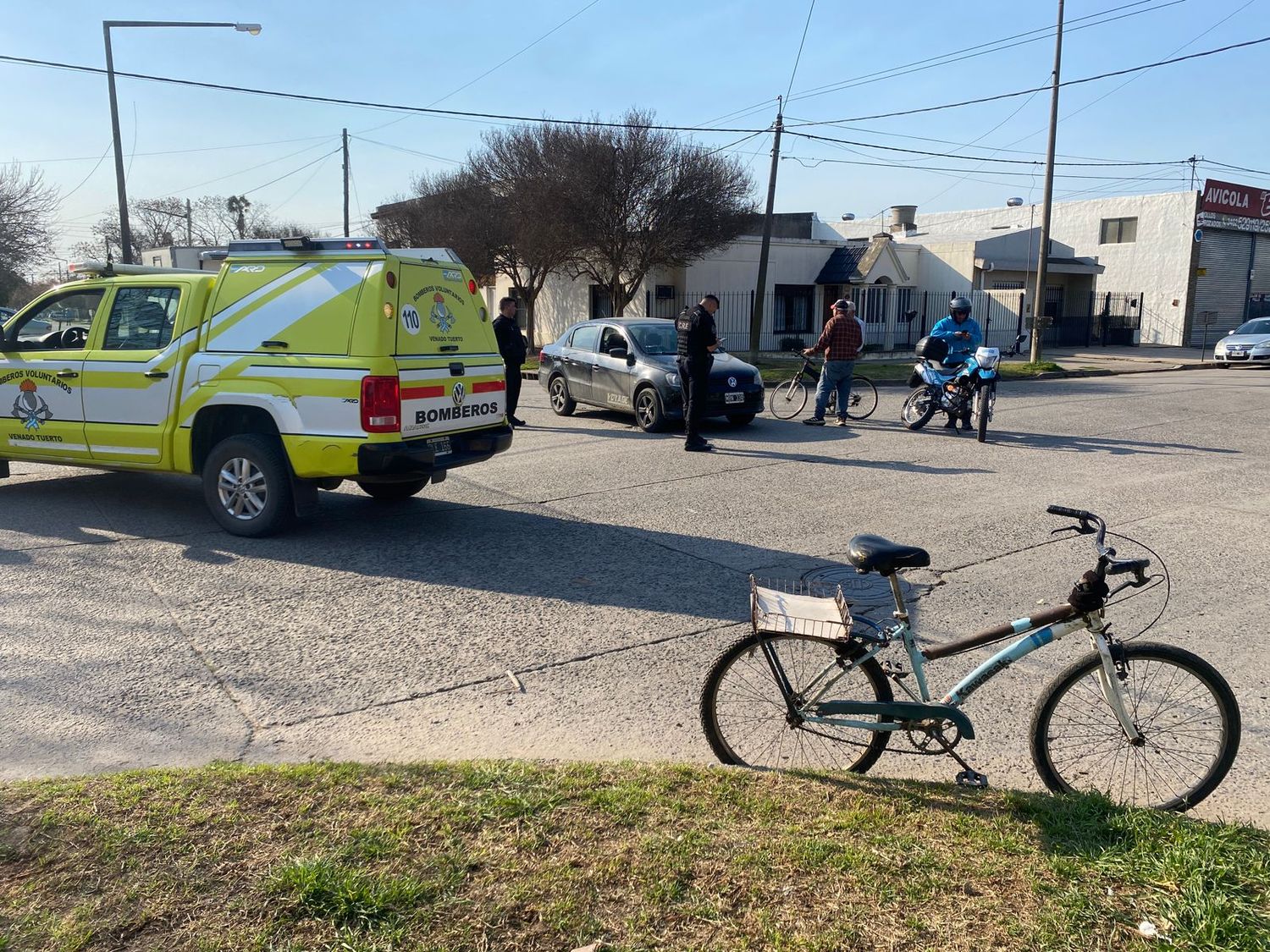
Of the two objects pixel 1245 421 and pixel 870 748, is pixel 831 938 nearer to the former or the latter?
pixel 870 748

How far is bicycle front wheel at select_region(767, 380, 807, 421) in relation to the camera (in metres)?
15.8

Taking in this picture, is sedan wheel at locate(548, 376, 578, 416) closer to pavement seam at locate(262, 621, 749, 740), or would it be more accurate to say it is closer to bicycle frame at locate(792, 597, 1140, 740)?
pavement seam at locate(262, 621, 749, 740)

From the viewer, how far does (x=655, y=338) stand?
14.8 metres

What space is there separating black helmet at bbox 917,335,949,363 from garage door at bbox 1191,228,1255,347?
33.2 metres

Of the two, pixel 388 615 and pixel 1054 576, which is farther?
pixel 1054 576

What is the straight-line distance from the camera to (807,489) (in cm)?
978

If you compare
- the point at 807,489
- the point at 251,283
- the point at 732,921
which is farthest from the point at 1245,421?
the point at 732,921

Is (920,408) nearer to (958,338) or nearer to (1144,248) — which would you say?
(958,338)

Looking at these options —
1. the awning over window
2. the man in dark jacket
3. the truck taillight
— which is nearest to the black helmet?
the man in dark jacket

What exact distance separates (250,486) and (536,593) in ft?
9.21

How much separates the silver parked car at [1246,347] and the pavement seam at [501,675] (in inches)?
1163

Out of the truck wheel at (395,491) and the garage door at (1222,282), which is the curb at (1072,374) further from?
the garage door at (1222,282)

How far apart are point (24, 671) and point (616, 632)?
122 inches

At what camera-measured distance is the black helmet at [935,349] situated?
14.0 metres
